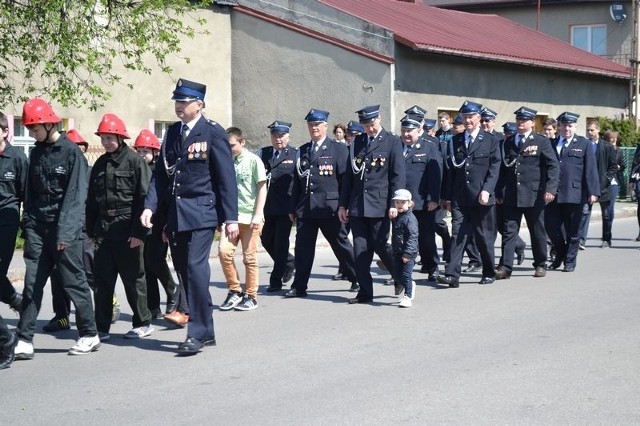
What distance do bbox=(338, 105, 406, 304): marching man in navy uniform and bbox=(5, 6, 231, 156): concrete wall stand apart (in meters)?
11.2

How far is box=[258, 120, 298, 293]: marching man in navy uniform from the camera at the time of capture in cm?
1212

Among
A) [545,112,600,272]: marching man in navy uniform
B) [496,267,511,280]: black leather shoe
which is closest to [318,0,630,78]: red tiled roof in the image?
[545,112,600,272]: marching man in navy uniform

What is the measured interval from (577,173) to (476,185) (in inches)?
87.8

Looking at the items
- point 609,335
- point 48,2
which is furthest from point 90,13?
point 609,335

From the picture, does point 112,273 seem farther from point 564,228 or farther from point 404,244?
point 564,228

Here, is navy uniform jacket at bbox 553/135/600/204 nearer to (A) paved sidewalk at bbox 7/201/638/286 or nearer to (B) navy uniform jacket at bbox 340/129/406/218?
(B) navy uniform jacket at bbox 340/129/406/218

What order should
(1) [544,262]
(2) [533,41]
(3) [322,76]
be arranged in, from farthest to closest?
(2) [533,41]
(3) [322,76]
(1) [544,262]

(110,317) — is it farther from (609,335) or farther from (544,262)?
(544,262)

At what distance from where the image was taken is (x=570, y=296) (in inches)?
444

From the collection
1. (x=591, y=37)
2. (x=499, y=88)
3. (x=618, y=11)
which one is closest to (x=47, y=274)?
(x=499, y=88)

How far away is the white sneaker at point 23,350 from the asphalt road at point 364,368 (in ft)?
0.32

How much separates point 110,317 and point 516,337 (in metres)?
3.40

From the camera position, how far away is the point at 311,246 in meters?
11.7

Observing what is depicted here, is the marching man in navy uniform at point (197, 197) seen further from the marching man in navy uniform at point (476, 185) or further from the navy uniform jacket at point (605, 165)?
the navy uniform jacket at point (605, 165)
